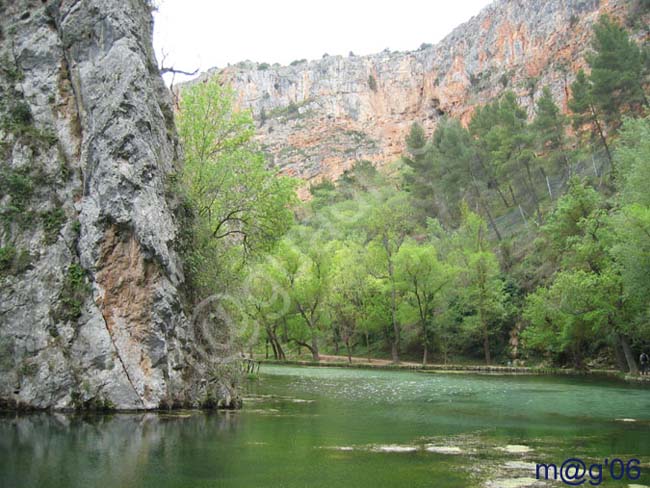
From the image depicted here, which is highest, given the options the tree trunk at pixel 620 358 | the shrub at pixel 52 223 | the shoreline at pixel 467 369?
the shrub at pixel 52 223

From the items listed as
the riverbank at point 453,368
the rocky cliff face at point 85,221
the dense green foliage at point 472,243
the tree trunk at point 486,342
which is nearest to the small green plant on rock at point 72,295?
the rocky cliff face at point 85,221

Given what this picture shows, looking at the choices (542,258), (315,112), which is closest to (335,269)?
(542,258)

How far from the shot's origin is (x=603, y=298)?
34.3 meters

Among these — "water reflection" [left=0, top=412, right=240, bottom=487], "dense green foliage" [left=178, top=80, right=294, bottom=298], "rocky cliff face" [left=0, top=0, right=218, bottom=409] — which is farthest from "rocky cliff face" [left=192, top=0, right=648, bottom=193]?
"water reflection" [left=0, top=412, right=240, bottom=487]

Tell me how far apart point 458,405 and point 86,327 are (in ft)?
44.5

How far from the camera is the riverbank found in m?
38.1

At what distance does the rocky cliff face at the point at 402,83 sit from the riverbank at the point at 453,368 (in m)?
58.3

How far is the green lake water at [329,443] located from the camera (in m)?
10.6

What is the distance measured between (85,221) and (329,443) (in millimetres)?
11574

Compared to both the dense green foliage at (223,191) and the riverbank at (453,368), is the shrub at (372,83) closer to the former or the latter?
the riverbank at (453,368)

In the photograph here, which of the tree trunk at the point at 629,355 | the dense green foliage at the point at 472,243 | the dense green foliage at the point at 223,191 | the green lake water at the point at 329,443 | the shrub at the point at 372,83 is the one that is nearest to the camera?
the green lake water at the point at 329,443

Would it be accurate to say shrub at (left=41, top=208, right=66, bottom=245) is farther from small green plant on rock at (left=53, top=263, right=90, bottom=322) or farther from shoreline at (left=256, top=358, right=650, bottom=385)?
shoreline at (left=256, top=358, right=650, bottom=385)

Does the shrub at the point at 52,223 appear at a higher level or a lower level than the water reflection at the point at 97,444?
higher

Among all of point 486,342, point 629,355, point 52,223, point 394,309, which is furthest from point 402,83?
point 52,223
